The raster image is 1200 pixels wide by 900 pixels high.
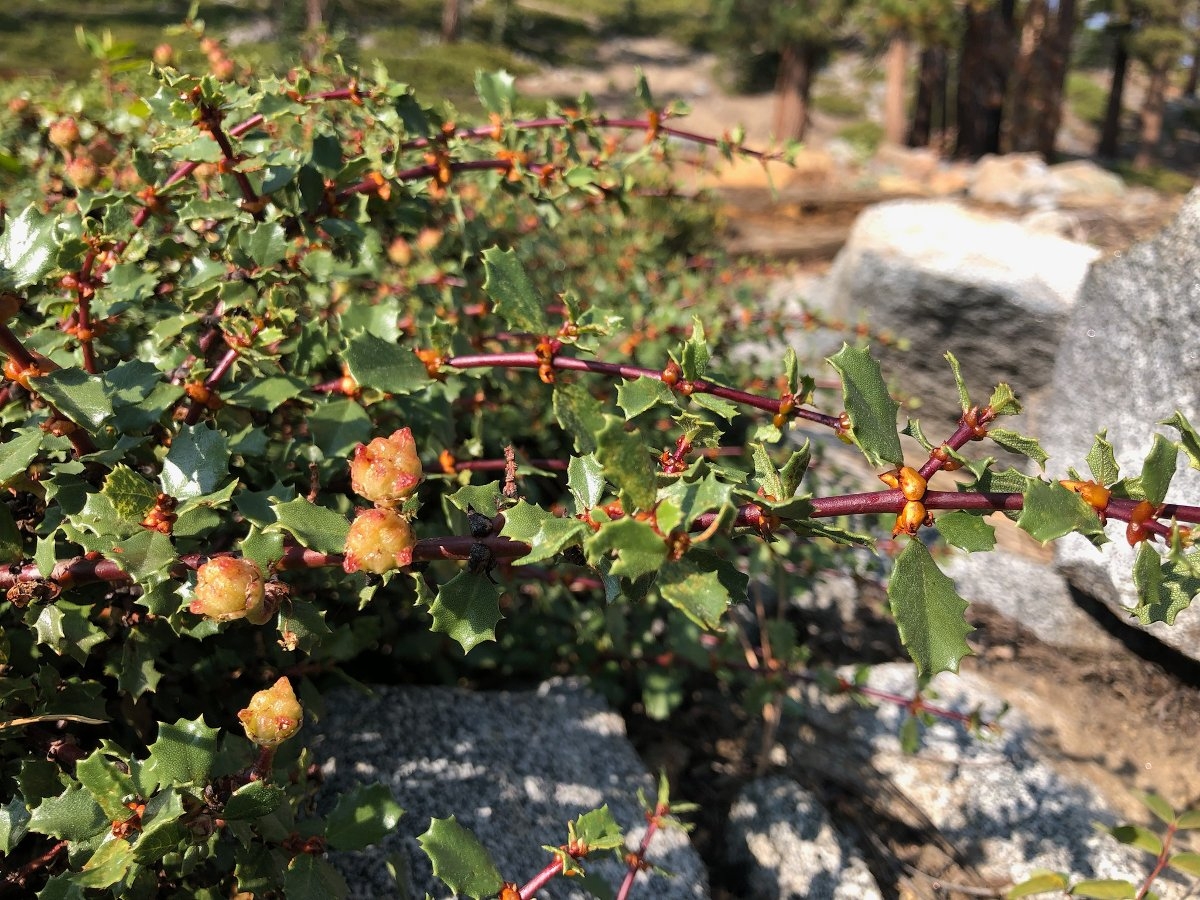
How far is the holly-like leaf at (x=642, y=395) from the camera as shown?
85 cm

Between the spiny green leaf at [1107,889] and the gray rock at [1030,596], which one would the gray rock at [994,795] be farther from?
the gray rock at [1030,596]

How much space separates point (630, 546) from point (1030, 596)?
214 centimetres

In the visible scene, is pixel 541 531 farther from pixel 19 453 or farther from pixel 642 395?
pixel 19 453

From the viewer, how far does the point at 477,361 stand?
0.99 meters

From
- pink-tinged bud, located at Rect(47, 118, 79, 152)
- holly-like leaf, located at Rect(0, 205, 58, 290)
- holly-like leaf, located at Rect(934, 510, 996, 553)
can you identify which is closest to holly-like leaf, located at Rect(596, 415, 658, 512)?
holly-like leaf, located at Rect(934, 510, 996, 553)

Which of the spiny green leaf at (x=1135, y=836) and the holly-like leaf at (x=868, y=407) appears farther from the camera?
the spiny green leaf at (x=1135, y=836)

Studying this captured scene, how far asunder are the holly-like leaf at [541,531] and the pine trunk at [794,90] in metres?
14.7

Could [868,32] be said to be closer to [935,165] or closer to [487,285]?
[935,165]

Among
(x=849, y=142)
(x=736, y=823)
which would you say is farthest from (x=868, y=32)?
(x=736, y=823)

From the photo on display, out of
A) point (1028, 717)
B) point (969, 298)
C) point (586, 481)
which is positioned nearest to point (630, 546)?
point (586, 481)

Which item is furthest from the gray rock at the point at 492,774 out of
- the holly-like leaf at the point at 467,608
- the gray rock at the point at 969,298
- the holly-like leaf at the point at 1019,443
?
the gray rock at the point at 969,298

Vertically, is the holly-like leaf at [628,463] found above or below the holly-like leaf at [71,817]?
Answer: above

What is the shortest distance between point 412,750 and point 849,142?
→ 19.5 meters

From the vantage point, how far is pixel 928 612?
740 mm
